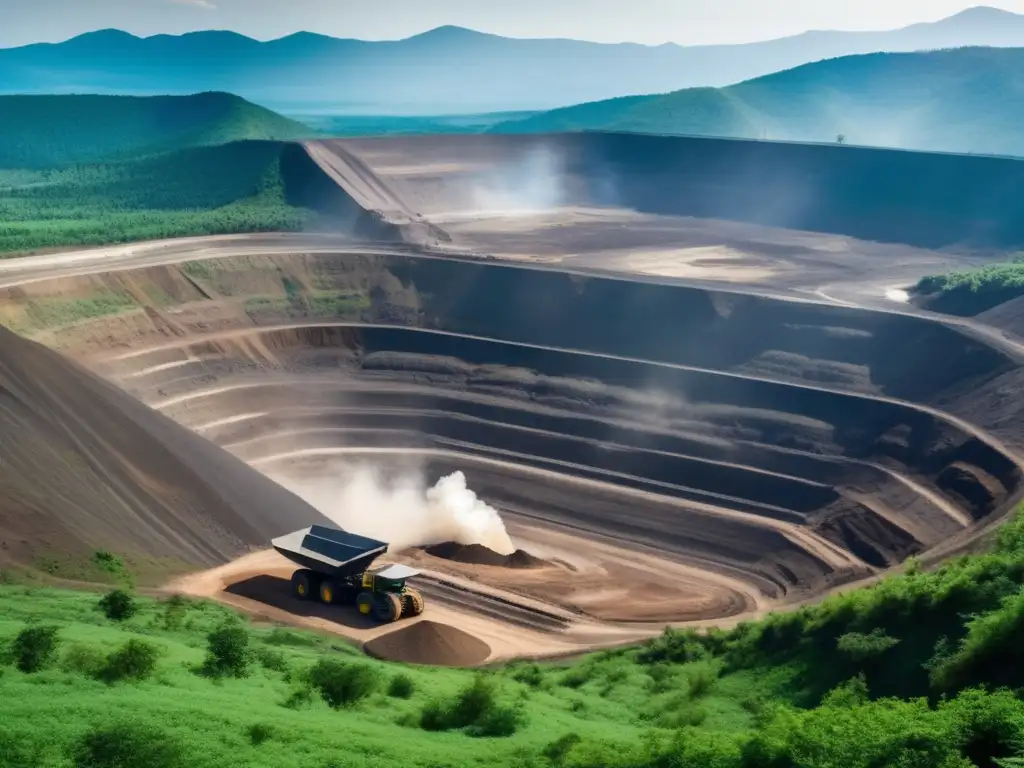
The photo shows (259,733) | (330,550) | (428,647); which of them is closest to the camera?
(259,733)

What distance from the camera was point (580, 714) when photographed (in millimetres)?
22422

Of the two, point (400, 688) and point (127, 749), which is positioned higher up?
point (400, 688)

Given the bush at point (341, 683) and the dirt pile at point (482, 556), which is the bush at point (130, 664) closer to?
the bush at point (341, 683)

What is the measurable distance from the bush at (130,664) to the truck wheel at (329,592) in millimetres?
16974

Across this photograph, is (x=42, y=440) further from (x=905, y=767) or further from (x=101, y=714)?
(x=905, y=767)

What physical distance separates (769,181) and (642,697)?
103 metres

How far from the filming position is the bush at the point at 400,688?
71.6 feet

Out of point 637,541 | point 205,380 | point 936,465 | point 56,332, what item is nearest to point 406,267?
point 205,380

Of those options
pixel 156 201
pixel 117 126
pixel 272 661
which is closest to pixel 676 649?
pixel 272 661

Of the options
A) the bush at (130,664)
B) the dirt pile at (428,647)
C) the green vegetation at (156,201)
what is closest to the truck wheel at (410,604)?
the dirt pile at (428,647)

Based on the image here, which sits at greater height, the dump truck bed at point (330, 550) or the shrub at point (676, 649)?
the dump truck bed at point (330, 550)

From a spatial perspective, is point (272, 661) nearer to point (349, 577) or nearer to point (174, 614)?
point (174, 614)

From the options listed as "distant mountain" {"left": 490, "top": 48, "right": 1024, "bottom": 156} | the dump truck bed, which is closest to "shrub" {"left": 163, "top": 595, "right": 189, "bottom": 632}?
the dump truck bed

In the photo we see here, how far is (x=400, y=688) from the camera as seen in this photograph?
21.9m
